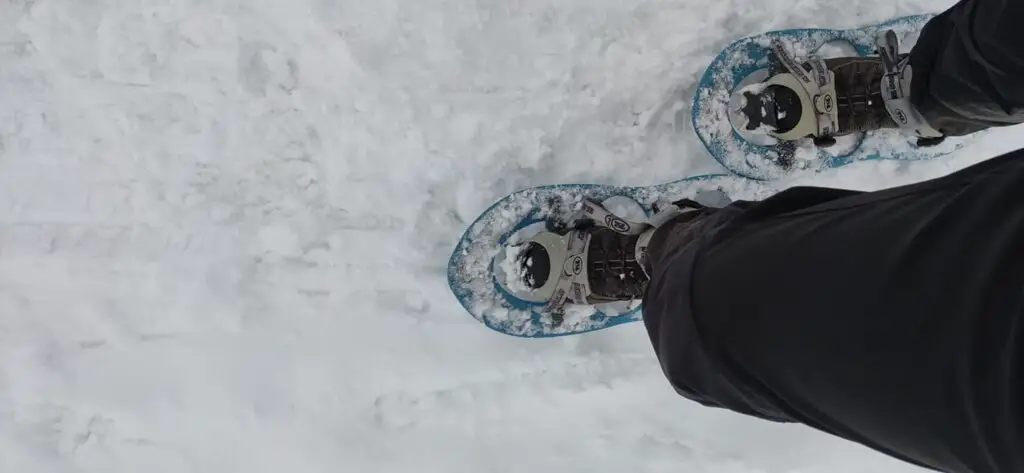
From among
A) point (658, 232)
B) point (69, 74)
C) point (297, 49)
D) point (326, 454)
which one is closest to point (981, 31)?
point (658, 232)

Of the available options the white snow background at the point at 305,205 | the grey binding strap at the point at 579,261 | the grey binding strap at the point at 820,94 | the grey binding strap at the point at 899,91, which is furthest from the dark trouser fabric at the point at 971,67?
the grey binding strap at the point at 579,261

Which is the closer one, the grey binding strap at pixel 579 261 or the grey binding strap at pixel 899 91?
the grey binding strap at pixel 899 91

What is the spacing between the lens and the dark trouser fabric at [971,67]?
36.0 inches

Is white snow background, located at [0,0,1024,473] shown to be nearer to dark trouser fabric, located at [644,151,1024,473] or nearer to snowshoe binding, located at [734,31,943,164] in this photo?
snowshoe binding, located at [734,31,943,164]

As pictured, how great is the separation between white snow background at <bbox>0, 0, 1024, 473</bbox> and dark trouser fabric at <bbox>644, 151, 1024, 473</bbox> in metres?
0.55

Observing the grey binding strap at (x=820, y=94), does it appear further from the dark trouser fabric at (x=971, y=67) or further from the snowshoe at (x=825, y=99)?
the dark trouser fabric at (x=971, y=67)

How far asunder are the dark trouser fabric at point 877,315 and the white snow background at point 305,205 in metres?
0.55

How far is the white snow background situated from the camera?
1.25m

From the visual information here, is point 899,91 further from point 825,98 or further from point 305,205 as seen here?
point 305,205

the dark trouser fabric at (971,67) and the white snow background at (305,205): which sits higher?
the dark trouser fabric at (971,67)

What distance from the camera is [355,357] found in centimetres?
132

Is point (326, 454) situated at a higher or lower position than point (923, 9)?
lower

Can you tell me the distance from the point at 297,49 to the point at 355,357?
53cm

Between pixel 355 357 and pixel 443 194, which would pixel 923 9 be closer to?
pixel 443 194
